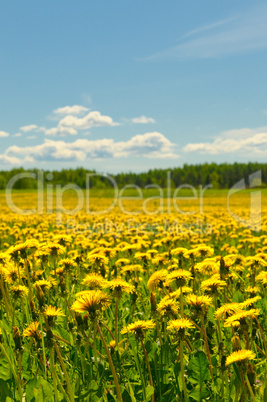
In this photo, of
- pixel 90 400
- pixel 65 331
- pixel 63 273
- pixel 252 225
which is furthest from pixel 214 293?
pixel 252 225

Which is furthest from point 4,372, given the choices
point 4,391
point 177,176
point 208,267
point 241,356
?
point 177,176

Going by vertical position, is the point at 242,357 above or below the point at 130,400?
above

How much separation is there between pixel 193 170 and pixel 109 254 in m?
110

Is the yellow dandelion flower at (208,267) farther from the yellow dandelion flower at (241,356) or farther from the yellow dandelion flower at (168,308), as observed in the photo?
the yellow dandelion flower at (241,356)

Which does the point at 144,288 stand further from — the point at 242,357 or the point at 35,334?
the point at 242,357

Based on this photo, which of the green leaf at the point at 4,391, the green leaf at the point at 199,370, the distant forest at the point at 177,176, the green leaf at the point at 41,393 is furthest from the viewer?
the distant forest at the point at 177,176

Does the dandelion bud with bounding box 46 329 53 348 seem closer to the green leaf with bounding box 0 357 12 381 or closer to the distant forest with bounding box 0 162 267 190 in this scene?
the green leaf with bounding box 0 357 12 381

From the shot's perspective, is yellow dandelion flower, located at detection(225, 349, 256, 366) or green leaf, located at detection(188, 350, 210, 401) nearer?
yellow dandelion flower, located at detection(225, 349, 256, 366)

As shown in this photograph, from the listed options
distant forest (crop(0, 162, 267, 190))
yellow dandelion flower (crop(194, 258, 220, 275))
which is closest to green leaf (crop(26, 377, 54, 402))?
yellow dandelion flower (crop(194, 258, 220, 275))

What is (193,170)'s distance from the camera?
→ 111 meters

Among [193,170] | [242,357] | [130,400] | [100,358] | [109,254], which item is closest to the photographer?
[242,357]

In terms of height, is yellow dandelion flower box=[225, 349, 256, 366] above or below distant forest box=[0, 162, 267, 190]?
below

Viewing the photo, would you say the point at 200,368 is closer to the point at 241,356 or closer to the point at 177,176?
the point at 241,356

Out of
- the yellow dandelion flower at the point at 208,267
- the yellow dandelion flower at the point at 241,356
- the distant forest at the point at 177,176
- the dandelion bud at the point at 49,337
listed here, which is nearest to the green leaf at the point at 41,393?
the dandelion bud at the point at 49,337
